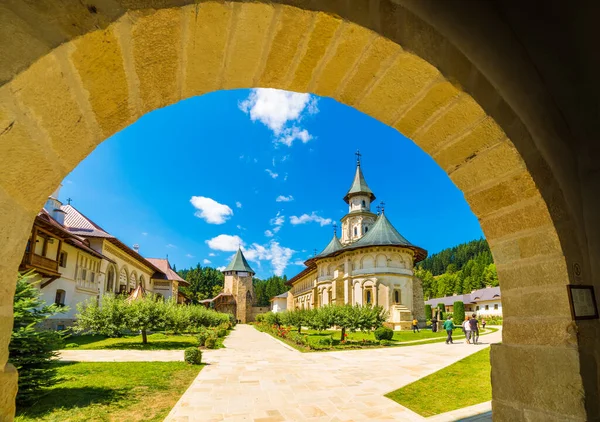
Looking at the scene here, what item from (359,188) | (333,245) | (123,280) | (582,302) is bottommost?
(582,302)

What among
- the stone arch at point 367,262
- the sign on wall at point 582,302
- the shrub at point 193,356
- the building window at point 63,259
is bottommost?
the shrub at point 193,356

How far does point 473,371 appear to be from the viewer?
29.7ft

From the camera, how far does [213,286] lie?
7975 centimetres

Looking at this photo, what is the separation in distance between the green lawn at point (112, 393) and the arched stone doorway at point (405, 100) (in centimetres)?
574

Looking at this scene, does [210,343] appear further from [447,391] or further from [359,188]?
[359,188]

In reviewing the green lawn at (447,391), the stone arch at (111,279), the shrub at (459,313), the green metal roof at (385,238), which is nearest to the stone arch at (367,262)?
the green metal roof at (385,238)

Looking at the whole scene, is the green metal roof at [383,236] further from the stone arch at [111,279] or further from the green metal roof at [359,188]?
the stone arch at [111,279]

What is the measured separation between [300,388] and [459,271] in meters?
85.5

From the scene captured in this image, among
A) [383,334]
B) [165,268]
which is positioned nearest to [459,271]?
[165,268]

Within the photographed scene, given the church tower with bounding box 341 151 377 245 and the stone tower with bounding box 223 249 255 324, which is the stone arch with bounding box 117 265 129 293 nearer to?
the church tower with bounding box 341 151 377 245

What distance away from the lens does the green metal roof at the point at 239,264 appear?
5991 cm

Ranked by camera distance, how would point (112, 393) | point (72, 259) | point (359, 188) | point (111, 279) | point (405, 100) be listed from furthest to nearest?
1. point (359, 188)
2. point (111, 279)
3. point (72, 259)
4. point (112, 393)
5. point (405, 100)

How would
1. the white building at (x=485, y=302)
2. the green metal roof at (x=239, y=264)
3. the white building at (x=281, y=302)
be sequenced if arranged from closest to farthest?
1. the white building at (x=485, y=302)
2. the green metal roof at (x=239, y=264)
3. the white building at (x=281, y=302)

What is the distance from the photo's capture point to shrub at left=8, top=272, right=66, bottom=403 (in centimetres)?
605
